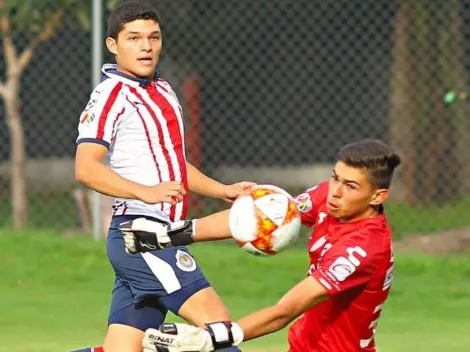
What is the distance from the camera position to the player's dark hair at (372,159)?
18.4 feet

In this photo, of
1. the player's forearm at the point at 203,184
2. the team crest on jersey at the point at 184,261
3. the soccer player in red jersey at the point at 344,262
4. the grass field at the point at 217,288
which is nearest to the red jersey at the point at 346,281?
the soccer player in red jersey at the point at 344,262

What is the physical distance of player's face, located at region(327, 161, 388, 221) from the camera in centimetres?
560

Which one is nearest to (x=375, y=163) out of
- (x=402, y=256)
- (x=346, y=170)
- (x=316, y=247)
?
(x=346, y=170)

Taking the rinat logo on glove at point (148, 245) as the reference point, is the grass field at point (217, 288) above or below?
below

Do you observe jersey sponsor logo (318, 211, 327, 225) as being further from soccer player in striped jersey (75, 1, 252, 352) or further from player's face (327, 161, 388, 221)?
soccer player in striped jersey (75, 1, 252, 352)

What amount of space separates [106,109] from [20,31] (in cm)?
688

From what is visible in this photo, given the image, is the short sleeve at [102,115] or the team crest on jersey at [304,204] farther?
the short sleeve at [102,115]

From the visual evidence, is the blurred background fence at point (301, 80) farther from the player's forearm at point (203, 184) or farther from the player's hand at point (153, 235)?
the player's hand at point (153, 235)

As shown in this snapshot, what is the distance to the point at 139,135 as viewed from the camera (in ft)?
21.0

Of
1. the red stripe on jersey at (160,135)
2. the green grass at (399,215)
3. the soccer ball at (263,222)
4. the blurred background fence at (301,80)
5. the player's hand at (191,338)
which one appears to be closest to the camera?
the player's hand at (191,338)

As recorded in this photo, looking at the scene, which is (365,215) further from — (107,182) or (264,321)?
(107,182)

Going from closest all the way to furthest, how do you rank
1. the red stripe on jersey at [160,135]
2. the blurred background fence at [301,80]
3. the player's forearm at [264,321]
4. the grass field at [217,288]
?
the player's forearm at [264,321] < the red stripe on jersey at [160,135] < the grass field at [217,288] < the blurred background fence at [301,80]

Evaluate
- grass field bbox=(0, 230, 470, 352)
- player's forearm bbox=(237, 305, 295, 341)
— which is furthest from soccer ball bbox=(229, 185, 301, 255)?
grass field bbox=(0, 230, 470, 352)

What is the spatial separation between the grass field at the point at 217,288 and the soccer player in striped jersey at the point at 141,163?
6.19 feet
